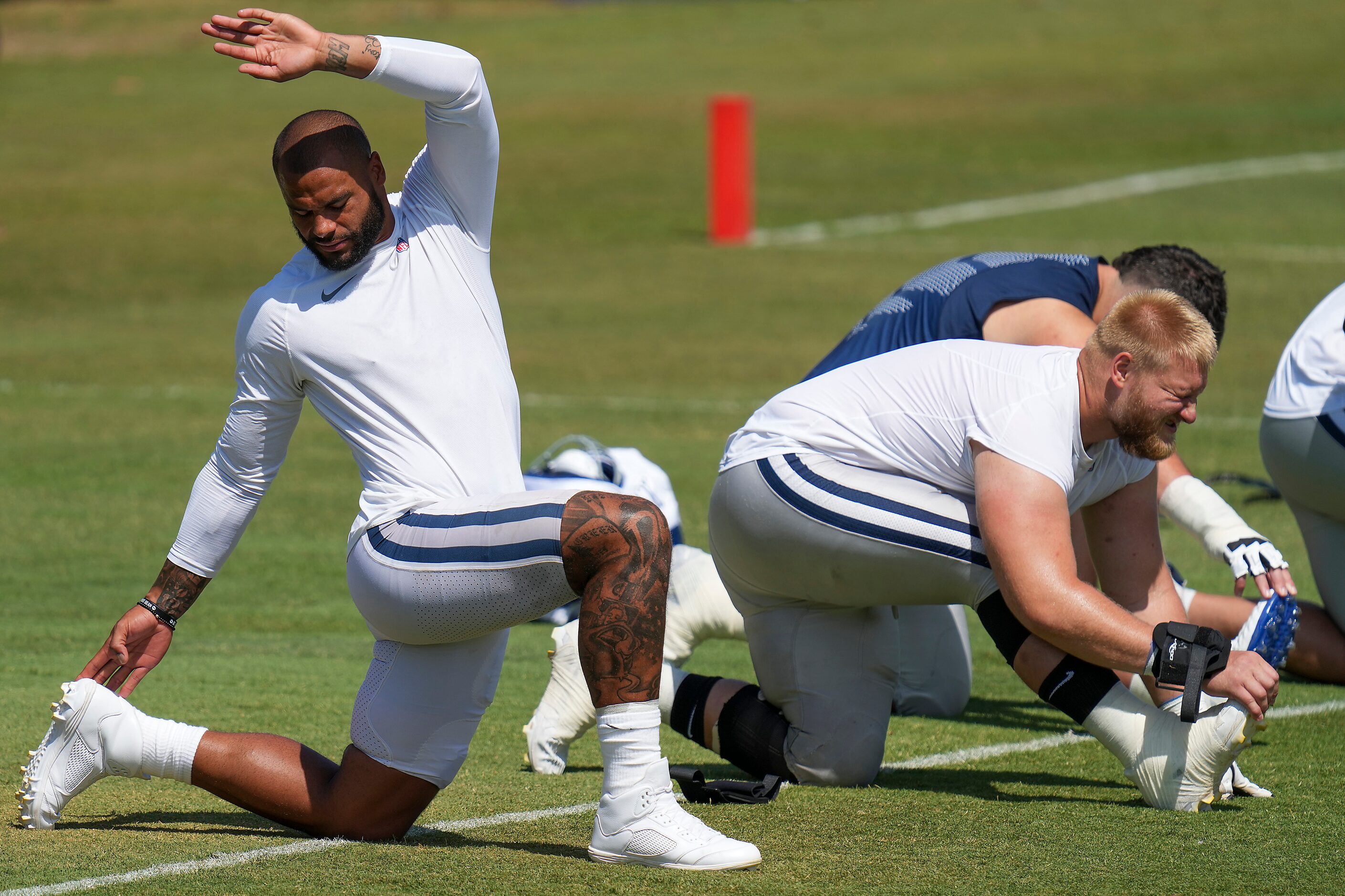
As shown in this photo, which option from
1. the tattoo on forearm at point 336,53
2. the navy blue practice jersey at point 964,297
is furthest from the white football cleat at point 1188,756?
the tattoo on forearm at point 336,53

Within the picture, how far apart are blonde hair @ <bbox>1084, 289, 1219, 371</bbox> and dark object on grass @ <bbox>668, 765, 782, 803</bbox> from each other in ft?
4.95

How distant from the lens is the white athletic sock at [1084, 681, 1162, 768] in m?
4.84

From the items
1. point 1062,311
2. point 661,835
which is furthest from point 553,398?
point 661,835

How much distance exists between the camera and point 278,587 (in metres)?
8.48

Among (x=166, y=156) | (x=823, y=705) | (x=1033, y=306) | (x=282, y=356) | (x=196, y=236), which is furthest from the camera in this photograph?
(x=166, y=156)

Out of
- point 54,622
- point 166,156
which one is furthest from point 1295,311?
point 166,156

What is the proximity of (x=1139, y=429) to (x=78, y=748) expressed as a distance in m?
2.82

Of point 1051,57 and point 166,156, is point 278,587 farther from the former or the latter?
point 1051,57

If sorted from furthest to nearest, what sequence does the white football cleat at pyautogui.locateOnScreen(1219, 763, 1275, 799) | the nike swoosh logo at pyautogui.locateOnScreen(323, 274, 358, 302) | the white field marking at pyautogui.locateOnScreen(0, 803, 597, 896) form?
the white football cleat at pyautogui.locateOnScreen(1219, 763, 1275, 799)
the nike swoosh logo at pyautogui.locateOnScreen(323, 274, 358, 302)
the white field marking at pyautogui.locateOnScreen(0, 803, 597, 896)

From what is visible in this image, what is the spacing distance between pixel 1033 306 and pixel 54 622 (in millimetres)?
4261

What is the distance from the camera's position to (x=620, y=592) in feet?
13.8

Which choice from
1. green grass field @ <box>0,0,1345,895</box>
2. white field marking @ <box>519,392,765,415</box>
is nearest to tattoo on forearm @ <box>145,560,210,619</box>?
green grass field @ <box>0,0,1345,895</box>

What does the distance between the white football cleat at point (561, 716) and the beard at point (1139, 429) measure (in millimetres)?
1692

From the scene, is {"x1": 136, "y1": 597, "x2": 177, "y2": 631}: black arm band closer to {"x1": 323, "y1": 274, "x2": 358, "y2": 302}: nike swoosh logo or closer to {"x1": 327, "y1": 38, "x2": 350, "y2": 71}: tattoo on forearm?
{"x1": 323, "y1": 274, "x2": 358, "y2": 302}: nike swoosh logo
